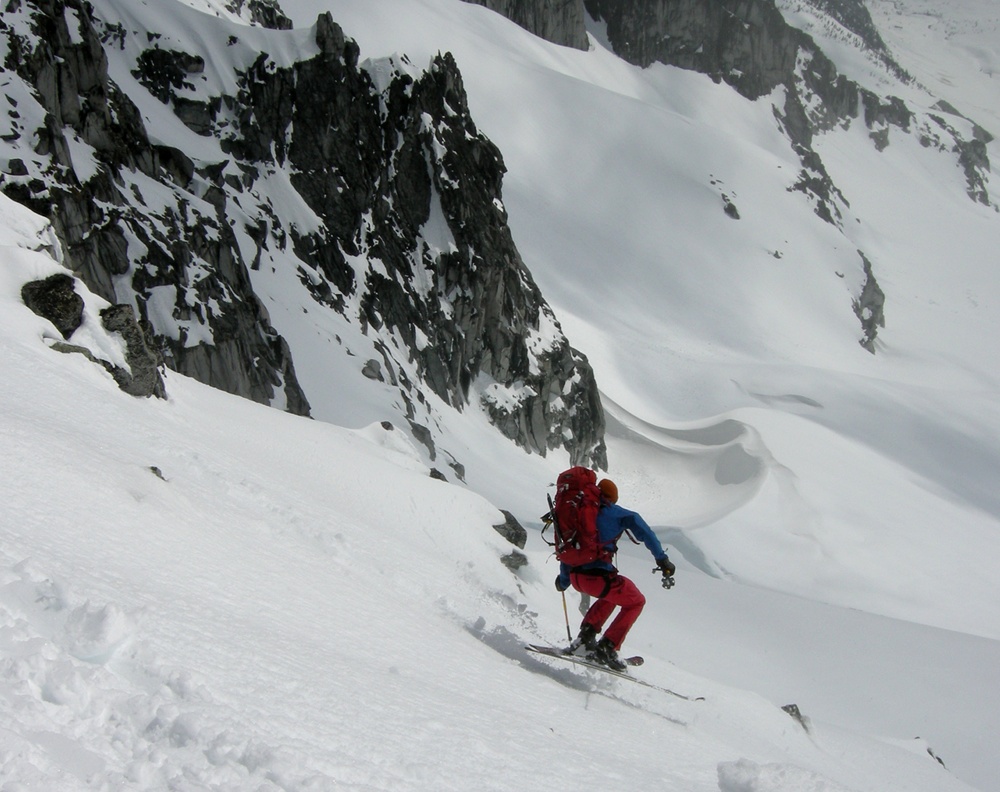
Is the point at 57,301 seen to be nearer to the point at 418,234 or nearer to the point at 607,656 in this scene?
the point at 607,656

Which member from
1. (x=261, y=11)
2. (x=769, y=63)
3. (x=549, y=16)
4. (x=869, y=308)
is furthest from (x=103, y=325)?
(x=769, y=63)

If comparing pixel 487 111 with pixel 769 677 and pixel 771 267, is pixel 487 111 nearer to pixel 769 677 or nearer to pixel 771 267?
pixel 771 267

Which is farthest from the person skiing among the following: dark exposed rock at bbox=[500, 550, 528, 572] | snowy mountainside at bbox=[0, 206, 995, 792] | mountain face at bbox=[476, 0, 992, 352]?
mountain face at bbox=[476, 0, 992, 352]

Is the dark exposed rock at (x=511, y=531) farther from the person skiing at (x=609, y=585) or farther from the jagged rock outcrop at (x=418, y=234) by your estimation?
the jagged rock outcrop at (x=418, y=234)

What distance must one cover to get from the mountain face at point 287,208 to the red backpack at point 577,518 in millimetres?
13443

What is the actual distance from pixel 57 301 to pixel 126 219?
13738 millimetres

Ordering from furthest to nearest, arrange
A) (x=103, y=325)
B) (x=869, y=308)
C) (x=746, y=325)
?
(x=869, y=308) < (x=746, y=325) < (x=103, y=325)

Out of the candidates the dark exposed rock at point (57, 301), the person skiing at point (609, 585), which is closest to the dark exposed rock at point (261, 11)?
the dark exposed rock at point (57, 301)

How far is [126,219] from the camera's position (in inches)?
849

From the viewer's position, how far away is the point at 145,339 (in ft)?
33.3

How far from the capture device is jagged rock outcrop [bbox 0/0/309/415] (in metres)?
19.7

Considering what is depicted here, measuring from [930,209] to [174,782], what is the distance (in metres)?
131

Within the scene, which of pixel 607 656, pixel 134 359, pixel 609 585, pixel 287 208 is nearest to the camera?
pixel 607 656

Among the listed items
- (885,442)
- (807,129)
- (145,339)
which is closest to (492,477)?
(145,339)
